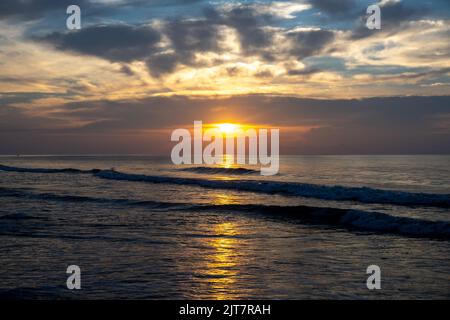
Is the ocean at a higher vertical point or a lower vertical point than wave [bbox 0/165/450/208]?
lower

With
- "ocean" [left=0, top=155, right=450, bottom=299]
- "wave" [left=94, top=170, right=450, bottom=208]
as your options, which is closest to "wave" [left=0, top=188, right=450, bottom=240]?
"ocean" [left=0, top=155, right=450, bottom=299]

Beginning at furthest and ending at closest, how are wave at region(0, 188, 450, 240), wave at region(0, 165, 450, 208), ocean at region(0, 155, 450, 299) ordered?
1. wave at region(0, 165, 450, 208)
2. wave at region(0, 188, 450, 240)
3. ocean at region(0, 155, 450, 299)

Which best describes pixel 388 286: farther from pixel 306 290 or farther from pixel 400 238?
pixel 400 238

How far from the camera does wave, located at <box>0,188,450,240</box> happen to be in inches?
742

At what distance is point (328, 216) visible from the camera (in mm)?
24312

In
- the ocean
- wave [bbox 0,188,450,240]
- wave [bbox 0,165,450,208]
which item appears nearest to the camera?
Answer: the ocean

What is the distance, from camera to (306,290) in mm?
9789

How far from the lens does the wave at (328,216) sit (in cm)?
1884

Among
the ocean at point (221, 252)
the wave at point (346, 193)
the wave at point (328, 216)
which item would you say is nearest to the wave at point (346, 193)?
the wave at point (346, 193)

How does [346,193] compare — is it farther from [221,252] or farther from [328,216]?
[221,252]

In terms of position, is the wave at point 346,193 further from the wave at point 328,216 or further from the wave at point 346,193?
the wave at point 328,216

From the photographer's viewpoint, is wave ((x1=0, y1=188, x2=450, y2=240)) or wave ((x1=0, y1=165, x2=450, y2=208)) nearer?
wave ((x1=0, y1=188, x2=450, y2=240))

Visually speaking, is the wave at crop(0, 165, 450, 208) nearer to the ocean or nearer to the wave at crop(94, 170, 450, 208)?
the wave at crop(94, 170, 450, 208)
